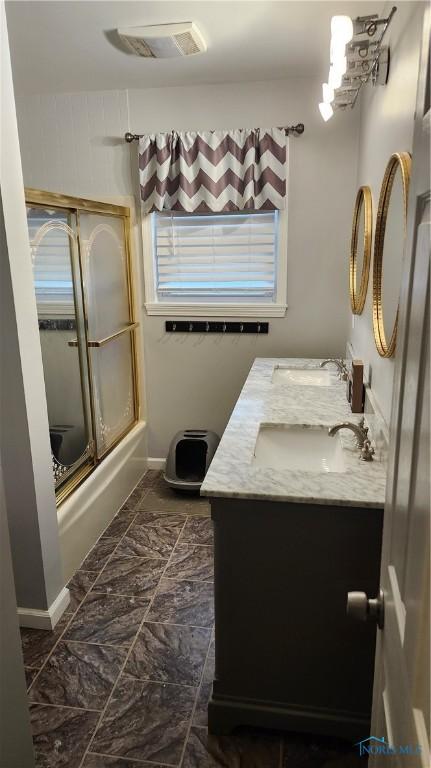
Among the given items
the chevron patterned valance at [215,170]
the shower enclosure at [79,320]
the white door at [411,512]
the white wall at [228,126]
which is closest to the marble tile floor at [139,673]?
the shower enclosure at [79,320]

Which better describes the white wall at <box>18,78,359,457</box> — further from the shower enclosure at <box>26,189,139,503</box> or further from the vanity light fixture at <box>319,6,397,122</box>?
the vanity light fixture at <box>319,6,397,122</box>

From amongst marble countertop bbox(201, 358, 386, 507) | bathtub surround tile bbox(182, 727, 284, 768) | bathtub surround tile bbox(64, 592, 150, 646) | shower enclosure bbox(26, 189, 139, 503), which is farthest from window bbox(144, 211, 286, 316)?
bathtub surround tile bbox(182, 727, 284, 768)

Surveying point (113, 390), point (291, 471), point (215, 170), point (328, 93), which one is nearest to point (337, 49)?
point (328, 93)

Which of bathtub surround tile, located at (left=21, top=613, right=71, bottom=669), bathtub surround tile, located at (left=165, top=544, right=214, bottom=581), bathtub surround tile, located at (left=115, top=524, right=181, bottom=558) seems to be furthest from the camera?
bathtub surround tile, located at (left=115, top=524, right=181, bottom=558)

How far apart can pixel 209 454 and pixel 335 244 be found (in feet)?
4.88

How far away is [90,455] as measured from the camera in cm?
290

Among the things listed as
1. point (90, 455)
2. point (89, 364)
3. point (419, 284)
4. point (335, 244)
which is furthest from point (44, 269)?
point (419, 284)

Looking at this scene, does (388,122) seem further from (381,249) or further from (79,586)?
(79,586)

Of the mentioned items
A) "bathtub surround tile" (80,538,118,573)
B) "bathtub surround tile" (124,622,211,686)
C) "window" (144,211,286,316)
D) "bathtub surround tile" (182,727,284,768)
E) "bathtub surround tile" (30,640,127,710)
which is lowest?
"bathtub surround tile" (182,727,284,768)

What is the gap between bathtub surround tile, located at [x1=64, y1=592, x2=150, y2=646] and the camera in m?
2.12

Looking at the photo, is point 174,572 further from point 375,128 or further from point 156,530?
point 375,128

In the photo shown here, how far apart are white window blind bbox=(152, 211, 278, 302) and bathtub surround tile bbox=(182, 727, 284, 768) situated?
7.89ft

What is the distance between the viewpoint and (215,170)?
3104mm

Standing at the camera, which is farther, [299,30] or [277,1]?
[299,30]
